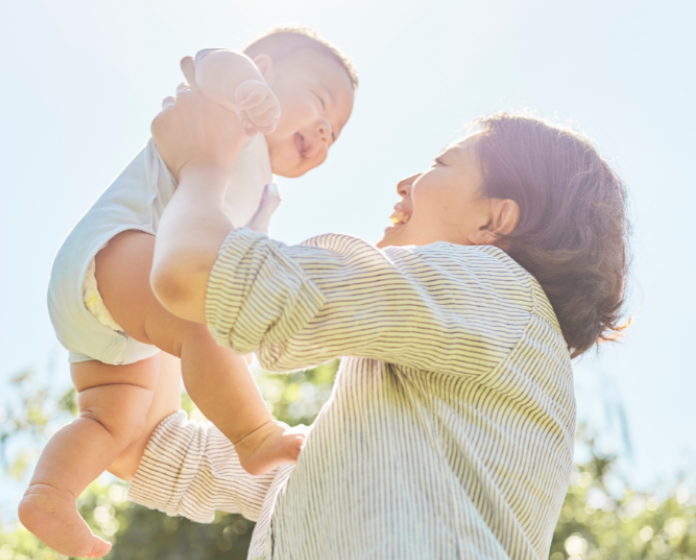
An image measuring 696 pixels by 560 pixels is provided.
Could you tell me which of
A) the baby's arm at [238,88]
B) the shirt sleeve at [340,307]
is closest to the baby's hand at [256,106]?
the baby's arm at [238,88]

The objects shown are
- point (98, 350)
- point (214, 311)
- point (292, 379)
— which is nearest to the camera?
point (214, 311)

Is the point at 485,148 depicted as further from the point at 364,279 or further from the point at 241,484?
the point at 241,484

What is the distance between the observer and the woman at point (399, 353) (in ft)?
3.04

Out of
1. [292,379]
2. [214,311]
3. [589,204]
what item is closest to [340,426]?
[214,311]

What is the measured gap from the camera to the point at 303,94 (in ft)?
6.38

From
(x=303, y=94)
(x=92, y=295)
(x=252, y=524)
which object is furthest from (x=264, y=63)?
(x=252, y=524)

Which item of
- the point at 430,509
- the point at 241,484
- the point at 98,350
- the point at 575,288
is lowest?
the point at 241,484

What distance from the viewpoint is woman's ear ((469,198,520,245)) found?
149cm

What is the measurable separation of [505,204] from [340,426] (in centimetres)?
71

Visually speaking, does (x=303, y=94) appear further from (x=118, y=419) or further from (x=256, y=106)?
(x=118, y=419)

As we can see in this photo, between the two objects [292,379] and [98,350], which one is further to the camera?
[292,379]

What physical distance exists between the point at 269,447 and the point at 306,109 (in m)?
1.09

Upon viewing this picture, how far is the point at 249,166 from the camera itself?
1.73 meters

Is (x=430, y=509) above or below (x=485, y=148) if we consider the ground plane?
below
